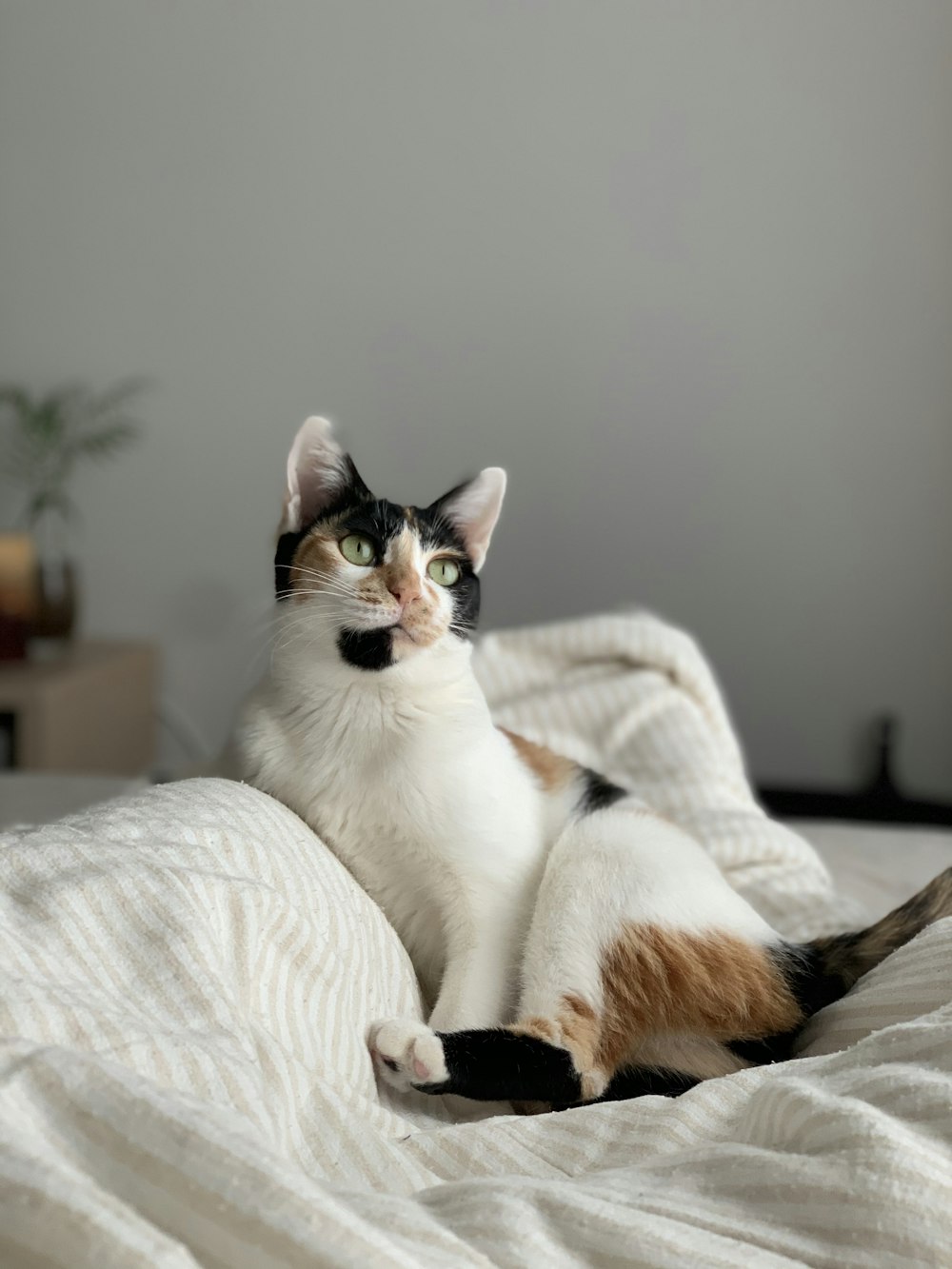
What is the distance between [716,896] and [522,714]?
67 cm

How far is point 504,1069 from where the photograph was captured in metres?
0.80

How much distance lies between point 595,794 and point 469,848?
20cm

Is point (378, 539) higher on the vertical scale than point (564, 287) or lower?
lower

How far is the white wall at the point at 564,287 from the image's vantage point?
284cm

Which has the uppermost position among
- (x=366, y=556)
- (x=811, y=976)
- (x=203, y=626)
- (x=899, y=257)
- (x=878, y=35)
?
(x=878, y=35)

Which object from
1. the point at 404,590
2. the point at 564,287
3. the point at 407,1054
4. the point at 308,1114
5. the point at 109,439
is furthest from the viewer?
the point at 109,439

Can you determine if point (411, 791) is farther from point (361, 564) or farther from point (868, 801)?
point (868, 801)

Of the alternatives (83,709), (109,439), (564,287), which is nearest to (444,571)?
(83,709)

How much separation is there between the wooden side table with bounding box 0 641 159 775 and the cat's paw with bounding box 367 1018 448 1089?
78.8 inches

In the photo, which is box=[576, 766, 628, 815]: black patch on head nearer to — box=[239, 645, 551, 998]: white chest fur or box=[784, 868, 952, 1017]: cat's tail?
box=[239, 645, 551, 998]: white chest fur

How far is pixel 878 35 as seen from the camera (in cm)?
276

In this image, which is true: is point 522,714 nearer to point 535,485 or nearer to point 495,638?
point 495,638

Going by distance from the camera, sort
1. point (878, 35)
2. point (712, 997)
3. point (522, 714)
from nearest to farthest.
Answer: point (712, 997) < point (522, 714) < point (878, 35)

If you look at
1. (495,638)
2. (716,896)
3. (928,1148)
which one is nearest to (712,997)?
(716,896)
